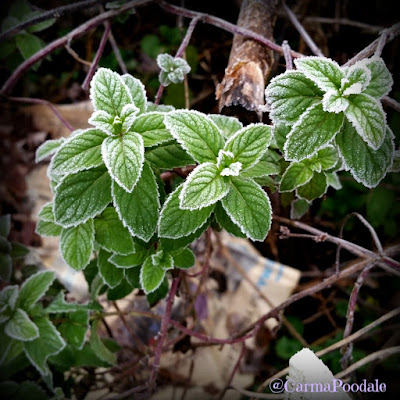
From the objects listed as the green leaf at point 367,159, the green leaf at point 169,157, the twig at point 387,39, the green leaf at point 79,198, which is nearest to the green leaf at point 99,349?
the green leaf at point 79,198

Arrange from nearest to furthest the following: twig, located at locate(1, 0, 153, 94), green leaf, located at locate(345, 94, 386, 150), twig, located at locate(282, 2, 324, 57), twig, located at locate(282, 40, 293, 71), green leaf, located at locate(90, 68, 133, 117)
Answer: green leaf, located at locate(345, 94, 386, 150) → green leaf, located at locate(90, 68, 133, 117) → twig, located at locate(282, 40, 293, 71) → twig, located at locate(282, 2, 324, 57) → twig, located at locate(1, 0, 153, 94)

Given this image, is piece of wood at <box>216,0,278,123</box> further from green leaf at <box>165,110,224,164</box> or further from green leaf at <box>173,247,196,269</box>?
green leaf at <box>173,247,196,269</box>

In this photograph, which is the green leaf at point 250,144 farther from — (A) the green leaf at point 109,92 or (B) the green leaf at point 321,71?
(A) the green leaf at point 109,92

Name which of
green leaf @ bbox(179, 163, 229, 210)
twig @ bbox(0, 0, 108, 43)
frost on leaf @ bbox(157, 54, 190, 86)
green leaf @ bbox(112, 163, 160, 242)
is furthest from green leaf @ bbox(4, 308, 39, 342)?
twig @ bbox(0, 0, 108, 43)

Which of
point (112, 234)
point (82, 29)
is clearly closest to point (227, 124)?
point (112, 234)

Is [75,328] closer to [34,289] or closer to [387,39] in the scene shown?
[34,289]

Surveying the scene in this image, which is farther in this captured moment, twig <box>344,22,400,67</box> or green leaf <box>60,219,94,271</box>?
green leaf <box>60,219,94,271</box>

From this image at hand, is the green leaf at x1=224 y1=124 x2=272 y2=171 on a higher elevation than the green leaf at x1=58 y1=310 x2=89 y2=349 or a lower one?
higher
